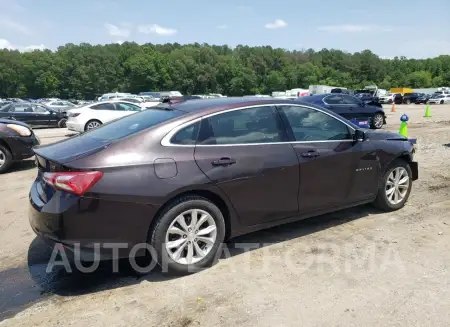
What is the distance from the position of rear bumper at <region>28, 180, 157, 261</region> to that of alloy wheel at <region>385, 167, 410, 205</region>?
10.6 feet

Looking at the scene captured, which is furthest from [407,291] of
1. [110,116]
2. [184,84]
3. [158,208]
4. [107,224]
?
[184,84]

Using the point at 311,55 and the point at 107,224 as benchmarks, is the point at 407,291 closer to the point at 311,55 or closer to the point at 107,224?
the point at 107,224

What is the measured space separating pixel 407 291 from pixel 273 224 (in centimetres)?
137

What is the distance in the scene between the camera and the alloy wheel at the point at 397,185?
5.13 m

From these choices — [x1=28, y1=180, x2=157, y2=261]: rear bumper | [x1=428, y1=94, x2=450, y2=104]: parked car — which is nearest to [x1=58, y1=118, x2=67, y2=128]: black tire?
[x1=28, y1=180, x2=157, y2=261]: rear bumper

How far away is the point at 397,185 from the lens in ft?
17.1

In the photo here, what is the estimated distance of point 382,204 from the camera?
515 cm

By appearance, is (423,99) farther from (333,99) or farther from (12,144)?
(12,144)

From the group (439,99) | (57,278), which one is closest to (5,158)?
(57,278)

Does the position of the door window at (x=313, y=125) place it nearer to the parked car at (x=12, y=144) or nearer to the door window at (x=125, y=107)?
the parked car at (x=12, y=144)

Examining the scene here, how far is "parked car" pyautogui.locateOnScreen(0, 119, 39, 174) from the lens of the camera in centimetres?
823

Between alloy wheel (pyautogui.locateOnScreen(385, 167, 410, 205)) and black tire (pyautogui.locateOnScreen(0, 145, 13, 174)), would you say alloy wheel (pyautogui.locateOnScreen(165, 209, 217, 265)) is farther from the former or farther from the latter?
black tire (pyautogui.locateOnScreen(0, 145, 13, 174))

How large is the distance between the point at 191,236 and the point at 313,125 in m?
1.89

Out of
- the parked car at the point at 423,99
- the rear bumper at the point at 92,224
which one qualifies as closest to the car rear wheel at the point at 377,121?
the rear bumper at the point at 92,224
